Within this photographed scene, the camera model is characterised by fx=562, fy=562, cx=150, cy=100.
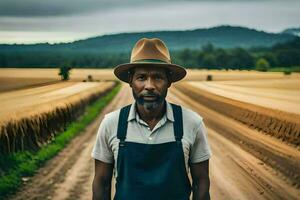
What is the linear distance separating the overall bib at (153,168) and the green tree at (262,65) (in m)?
84.7

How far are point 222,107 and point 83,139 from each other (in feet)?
53.6

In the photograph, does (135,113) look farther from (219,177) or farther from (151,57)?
(219,177)

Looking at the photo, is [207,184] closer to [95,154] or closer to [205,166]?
[205,166]

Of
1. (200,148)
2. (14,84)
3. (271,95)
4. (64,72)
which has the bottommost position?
(64,72)

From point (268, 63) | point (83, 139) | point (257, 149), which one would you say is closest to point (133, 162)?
point (257, 149)

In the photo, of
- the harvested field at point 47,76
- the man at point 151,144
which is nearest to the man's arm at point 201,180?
the man at point 151,144

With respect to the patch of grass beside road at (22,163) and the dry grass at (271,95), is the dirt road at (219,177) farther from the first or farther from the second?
the dry grass at (271,95)

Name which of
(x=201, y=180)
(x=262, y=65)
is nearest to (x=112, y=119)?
(x=201, y=180)

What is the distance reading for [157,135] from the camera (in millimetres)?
3527

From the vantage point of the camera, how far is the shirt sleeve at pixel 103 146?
3.60m

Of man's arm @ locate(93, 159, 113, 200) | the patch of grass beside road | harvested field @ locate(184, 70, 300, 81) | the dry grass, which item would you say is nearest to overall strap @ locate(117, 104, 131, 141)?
man's arm @ locate(93, 159, 113, 200)

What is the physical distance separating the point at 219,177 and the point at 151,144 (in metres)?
8.96

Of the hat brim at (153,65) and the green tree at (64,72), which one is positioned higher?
the hat brim at (153,65)

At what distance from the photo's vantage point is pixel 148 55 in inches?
146
